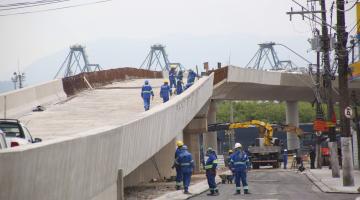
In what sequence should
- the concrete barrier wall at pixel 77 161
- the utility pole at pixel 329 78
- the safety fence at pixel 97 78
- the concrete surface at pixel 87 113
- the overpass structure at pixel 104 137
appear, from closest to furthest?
the concrete barrier wall at pixel 77 161
the overpass structure at pixel 104 137
the concrete surface at pixel 87 113
the utility pole at pixel 329 78
the safety fence at pixel 97 78

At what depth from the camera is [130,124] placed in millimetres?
22656

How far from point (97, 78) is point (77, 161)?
129 ft

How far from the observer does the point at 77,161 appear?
51.5 feet

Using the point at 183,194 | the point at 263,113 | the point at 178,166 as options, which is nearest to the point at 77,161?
the point at 183,194

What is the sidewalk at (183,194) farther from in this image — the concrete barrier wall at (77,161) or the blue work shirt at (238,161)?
the blue work shirt at (238,161)

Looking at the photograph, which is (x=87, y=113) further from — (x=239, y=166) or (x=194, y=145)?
(x=194, y=145)

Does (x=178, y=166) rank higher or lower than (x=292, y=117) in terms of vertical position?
lower

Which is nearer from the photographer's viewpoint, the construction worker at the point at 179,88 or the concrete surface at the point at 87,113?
the concrete surface at the point at 87,113

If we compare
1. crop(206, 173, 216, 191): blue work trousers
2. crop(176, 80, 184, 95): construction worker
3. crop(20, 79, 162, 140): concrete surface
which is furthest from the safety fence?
crop(206, 173, 216, 191): blue work trousers

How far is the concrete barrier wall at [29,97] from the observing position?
118ft

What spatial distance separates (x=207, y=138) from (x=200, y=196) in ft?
195

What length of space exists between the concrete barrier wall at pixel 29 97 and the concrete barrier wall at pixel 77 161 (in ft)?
32.6

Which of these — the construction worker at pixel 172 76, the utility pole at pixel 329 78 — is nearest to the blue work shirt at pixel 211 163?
the utility pole at pixel 329 78

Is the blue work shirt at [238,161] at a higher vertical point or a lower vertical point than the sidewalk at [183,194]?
higher
